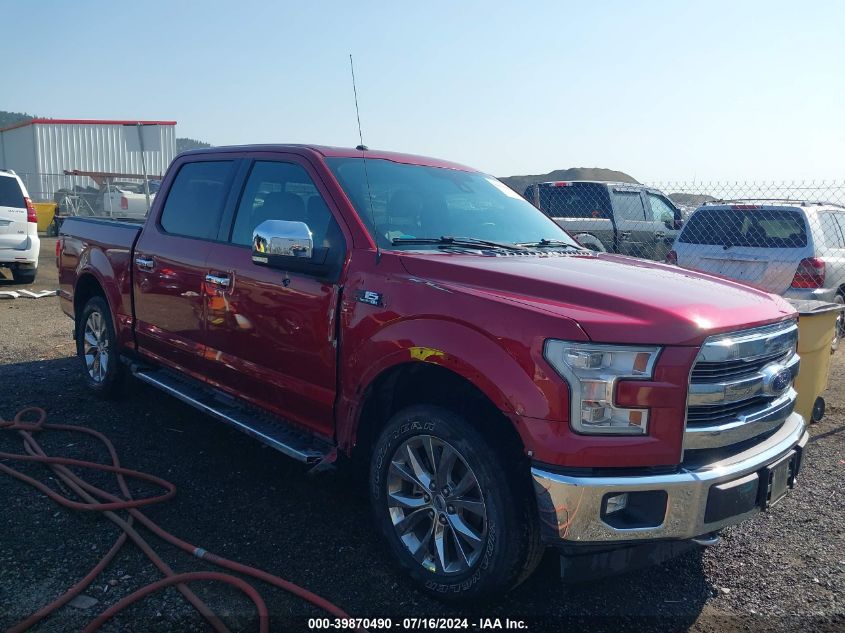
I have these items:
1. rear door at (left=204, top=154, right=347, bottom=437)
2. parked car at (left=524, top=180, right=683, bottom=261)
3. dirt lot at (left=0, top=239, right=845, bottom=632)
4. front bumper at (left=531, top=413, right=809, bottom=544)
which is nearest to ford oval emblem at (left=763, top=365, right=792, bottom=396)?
front bumper at (left=531, top=413, right=809, bottom=544)

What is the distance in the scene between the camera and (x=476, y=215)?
4.12 m

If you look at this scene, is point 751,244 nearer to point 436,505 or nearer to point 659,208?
point 659,208

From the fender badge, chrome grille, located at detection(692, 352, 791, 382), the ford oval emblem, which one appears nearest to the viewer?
chrome grille, located at detection(692, 352, 791, 382)

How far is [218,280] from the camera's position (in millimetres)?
4211

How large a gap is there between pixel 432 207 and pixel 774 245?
590 cm

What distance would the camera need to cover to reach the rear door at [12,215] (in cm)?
1145

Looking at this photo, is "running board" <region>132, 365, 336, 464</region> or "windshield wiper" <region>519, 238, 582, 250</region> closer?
"running board" <region>132, 365, 336, 464</region>

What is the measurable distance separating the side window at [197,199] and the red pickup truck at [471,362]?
0.11ft

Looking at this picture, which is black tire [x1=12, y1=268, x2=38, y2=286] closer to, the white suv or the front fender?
the white suv

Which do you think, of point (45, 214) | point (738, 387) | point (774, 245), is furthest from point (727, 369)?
point (45, 214)

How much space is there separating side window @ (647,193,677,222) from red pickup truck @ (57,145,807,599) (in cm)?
885

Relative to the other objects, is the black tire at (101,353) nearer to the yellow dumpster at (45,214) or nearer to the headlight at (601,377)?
the headlight at (601,377)

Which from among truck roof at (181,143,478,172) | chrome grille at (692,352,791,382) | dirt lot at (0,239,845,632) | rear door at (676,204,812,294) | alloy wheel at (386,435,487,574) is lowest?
dirt lot at (0,239,845,632)

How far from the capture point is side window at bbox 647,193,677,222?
12.7 meters
